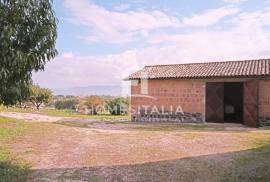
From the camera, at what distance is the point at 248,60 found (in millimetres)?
21688

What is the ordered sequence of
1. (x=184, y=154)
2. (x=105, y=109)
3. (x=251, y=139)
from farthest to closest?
(x=105, y=109) → (x=251, y=139) → (x=184, y=154)

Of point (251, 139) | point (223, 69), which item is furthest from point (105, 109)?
point (251, 139)

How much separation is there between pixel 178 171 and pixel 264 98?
39.3 feet

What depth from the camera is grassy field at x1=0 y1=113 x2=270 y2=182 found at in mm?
7602

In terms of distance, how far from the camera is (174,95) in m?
21.6

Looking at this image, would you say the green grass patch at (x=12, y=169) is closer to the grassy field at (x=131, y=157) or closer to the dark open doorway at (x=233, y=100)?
the grassy field at (x=131, y=157)

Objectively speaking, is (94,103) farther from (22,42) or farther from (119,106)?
(22,42)

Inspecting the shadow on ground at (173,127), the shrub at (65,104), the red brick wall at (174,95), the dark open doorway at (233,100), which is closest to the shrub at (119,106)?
the red brick wall at (174,95)

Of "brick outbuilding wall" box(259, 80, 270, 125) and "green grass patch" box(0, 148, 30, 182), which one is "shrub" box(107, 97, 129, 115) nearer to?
"brick outbuilding wall" box(259, 80, 270, 125)

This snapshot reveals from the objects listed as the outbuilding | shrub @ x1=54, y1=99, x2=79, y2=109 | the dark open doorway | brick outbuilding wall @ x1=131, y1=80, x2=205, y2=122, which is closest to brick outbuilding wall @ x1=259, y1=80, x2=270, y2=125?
the outbuilding

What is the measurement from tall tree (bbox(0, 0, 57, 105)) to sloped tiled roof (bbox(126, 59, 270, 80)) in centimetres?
1403

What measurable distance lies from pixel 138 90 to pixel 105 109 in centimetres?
1137

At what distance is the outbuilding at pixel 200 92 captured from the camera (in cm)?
1847

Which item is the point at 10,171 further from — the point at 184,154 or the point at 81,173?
the point at 184,154
